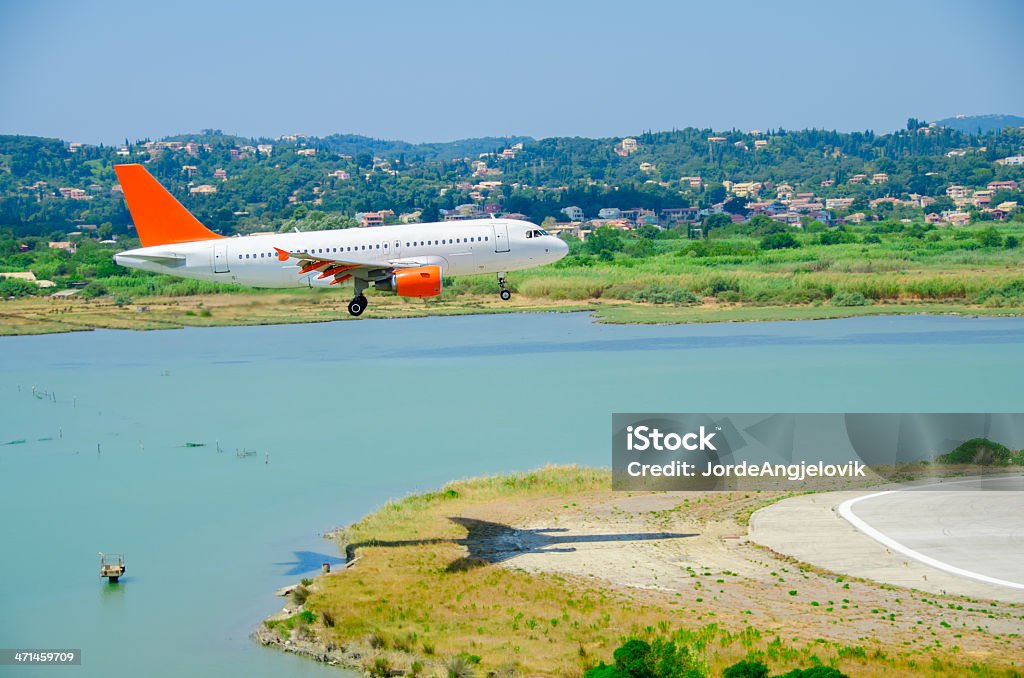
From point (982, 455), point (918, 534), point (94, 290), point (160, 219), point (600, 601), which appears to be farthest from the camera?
point (94, 290)

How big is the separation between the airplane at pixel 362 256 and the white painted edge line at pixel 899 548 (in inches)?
592

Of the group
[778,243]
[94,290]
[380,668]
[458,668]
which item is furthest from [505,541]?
[778,243]

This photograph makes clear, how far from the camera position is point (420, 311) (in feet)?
417

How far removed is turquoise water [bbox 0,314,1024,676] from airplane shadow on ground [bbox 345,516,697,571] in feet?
14.5

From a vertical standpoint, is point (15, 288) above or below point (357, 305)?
below

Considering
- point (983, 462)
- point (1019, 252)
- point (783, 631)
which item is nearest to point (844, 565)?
point (783, 631)

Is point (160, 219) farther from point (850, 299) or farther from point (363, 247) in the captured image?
point (850, 299)

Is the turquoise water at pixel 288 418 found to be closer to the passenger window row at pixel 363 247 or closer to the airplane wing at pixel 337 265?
the airplane wing at pixel 337 265

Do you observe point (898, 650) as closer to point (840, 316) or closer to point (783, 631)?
point (783, 631)

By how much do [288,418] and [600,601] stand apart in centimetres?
4734

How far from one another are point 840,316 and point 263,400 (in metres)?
55.9

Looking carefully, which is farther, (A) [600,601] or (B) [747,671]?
(A) [600,601]

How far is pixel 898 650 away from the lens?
3594cm

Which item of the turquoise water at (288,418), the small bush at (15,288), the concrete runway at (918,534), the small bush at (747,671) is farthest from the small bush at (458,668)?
the small bush at (15,288)
